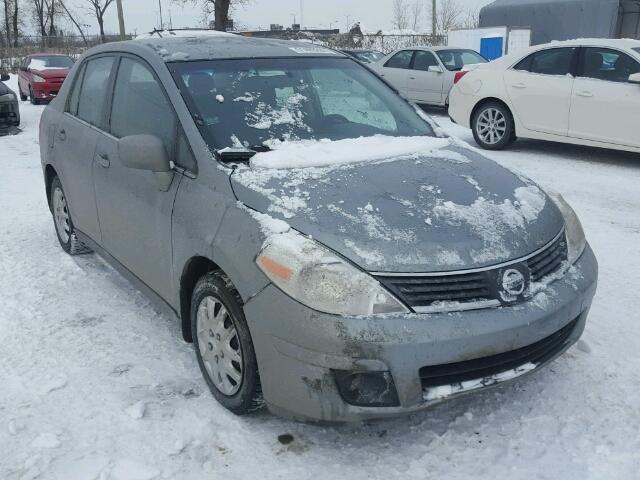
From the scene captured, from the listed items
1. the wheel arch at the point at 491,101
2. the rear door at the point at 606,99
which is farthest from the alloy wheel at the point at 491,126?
the rear door at the point at 606,99

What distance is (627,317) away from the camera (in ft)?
12.2

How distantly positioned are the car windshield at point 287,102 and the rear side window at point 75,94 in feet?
4.92

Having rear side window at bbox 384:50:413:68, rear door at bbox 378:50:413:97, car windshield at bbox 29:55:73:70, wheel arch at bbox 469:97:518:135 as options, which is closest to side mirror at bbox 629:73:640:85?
wheel arch at bbox 469:97:518:135

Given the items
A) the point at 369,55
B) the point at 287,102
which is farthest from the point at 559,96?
the point at 369,55

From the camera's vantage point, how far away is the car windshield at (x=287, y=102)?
3219 mm

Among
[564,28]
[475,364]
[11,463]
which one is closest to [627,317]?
[475,364]

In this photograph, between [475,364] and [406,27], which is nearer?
[475,364]

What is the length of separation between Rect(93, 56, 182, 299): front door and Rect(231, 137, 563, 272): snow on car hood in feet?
1.99

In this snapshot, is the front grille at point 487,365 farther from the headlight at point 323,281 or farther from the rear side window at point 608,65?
the rear side window at point 608,65

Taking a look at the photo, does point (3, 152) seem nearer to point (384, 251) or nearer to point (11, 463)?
point (11, 463)

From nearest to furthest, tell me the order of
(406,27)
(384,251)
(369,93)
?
(384,251), (369,93), (406,27)

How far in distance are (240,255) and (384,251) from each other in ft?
1.95

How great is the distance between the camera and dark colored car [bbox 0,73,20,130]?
1216 centimetres

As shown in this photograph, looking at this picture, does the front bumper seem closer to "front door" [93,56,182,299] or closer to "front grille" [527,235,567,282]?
"front grille" [527,235,567,282]
